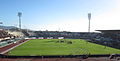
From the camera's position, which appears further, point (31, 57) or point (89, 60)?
point (31, 57)

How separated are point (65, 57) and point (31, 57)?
670 centimetres

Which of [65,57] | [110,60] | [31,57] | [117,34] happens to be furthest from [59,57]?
[117,34]

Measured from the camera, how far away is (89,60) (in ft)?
81.3

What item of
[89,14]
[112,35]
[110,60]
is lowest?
[110,60]

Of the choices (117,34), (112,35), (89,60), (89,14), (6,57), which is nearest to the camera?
(89,60)

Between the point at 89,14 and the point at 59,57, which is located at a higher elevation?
the point at 89,14

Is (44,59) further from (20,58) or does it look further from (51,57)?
(20,58)

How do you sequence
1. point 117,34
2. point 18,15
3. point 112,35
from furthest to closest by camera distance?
point 18,15 < point 112,35 < point 117,34

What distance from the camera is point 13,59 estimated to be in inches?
986

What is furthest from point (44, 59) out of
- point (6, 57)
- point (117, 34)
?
point (117, 34)

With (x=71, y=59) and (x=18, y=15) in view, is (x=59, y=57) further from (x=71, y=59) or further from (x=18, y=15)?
(x=18, y=15)

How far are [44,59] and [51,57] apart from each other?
189 centimetres

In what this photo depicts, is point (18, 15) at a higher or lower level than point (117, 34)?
higher

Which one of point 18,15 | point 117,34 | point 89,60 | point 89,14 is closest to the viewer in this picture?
point 89,60
